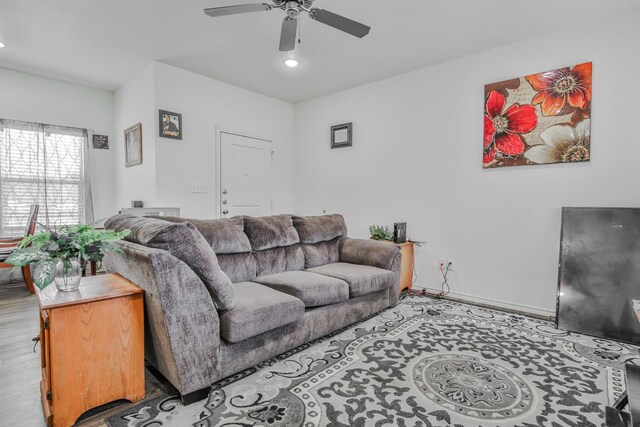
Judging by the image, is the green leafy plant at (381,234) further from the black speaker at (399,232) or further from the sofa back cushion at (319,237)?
the sofa back cushion at (319,237)

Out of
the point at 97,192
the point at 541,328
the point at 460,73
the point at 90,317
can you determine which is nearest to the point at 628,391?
the point at 541,328

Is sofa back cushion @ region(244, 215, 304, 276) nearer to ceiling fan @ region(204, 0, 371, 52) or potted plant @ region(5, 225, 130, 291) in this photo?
potted plant @ region(5, 225, 130, 291)

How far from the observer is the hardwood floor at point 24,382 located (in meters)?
1.60

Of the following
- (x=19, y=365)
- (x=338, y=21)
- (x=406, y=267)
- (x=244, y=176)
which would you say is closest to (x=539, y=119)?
(x=406, y=267)

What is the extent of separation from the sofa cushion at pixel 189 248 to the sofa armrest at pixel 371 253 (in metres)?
1.72

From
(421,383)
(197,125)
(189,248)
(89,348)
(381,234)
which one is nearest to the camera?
(89,348)

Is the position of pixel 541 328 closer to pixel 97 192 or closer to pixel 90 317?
pixel 90 317

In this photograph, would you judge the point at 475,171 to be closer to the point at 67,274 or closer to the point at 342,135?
the point at 342,135

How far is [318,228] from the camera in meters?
3.46

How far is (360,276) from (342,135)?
102 inches

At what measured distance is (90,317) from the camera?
1.57 m

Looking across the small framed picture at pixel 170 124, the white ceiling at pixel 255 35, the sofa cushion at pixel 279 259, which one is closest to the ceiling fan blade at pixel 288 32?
the white ceiling at pixel 255 35

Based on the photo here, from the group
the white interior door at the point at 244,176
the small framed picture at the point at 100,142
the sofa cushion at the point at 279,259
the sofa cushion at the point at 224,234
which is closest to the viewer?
the sofa cushion at the point at 224,234

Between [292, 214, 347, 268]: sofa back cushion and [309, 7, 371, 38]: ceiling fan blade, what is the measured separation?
5.85 ft
